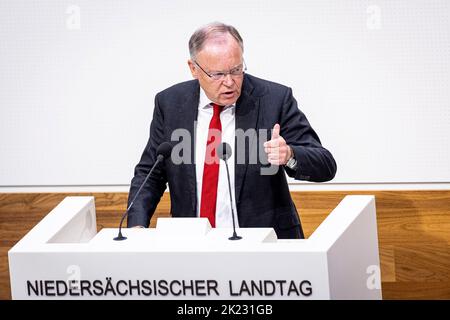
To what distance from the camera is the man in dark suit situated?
3543mm

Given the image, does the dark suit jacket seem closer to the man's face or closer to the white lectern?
the man's face

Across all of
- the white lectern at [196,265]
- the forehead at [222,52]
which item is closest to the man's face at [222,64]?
the forehead at [222,52]

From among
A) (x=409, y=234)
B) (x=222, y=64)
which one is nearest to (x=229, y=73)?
(x=222, y=64)

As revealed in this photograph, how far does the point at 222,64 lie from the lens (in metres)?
3.52

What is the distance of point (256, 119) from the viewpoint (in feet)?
12.0

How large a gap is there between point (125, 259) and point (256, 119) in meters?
1.03

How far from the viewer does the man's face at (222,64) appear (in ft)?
11.5

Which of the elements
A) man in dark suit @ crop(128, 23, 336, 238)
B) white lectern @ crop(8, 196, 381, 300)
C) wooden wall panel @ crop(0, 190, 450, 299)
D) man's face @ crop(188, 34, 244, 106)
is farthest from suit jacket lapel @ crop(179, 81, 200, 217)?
wooden wall panel @ crop(0, 190, 450, 299)

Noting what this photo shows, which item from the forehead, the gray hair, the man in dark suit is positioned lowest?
the man in dark suit

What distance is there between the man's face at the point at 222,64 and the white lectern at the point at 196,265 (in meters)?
0.71

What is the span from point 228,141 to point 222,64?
12.0 inches

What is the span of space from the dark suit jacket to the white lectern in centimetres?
60

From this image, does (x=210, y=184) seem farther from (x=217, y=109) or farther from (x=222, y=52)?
(x=222, y=52)

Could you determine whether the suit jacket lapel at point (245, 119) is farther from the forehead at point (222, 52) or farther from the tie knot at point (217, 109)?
the forehead at point (222, 52)
